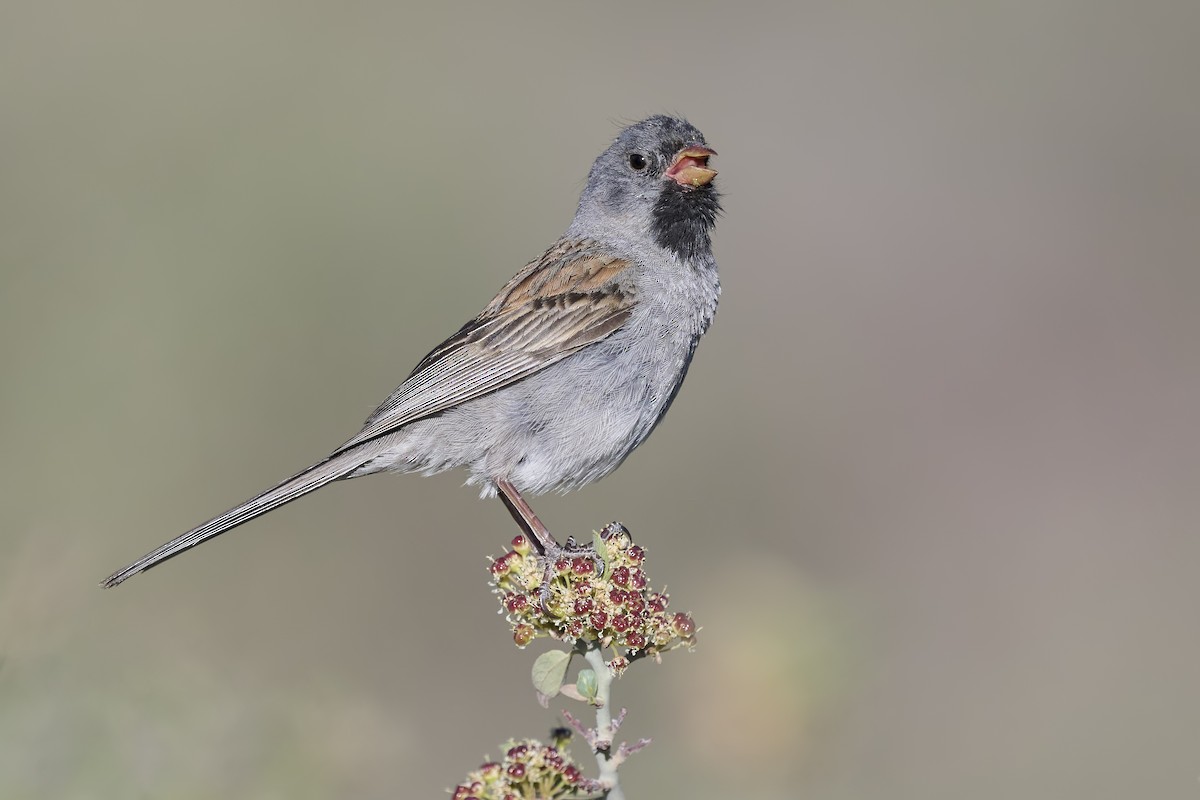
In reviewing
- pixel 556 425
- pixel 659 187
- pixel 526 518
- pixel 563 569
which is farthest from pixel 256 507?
pixel 659 187

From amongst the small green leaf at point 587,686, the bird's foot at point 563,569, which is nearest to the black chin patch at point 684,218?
the bird's foot at point 563,569

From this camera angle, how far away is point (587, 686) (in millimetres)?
2531

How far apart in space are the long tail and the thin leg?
54cm

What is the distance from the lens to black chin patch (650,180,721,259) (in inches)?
201

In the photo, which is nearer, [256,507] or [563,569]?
[563,569]

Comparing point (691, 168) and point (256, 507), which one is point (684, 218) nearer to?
point (691, 168)

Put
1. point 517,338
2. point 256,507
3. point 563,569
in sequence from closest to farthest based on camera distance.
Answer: point 563,569, point 256,507, point 517,338

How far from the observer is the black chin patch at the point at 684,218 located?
5113mm

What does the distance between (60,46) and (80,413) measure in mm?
5514

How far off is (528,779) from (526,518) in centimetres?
235

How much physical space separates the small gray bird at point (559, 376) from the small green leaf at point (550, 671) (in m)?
1.78

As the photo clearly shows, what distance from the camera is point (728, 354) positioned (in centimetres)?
989

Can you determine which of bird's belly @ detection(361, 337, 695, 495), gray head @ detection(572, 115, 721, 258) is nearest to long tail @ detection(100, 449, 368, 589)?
bird's belly @ detection(361, 337, 695, 495)

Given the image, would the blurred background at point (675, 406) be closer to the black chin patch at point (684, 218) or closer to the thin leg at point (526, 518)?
the thin leg at point (526, 518)
